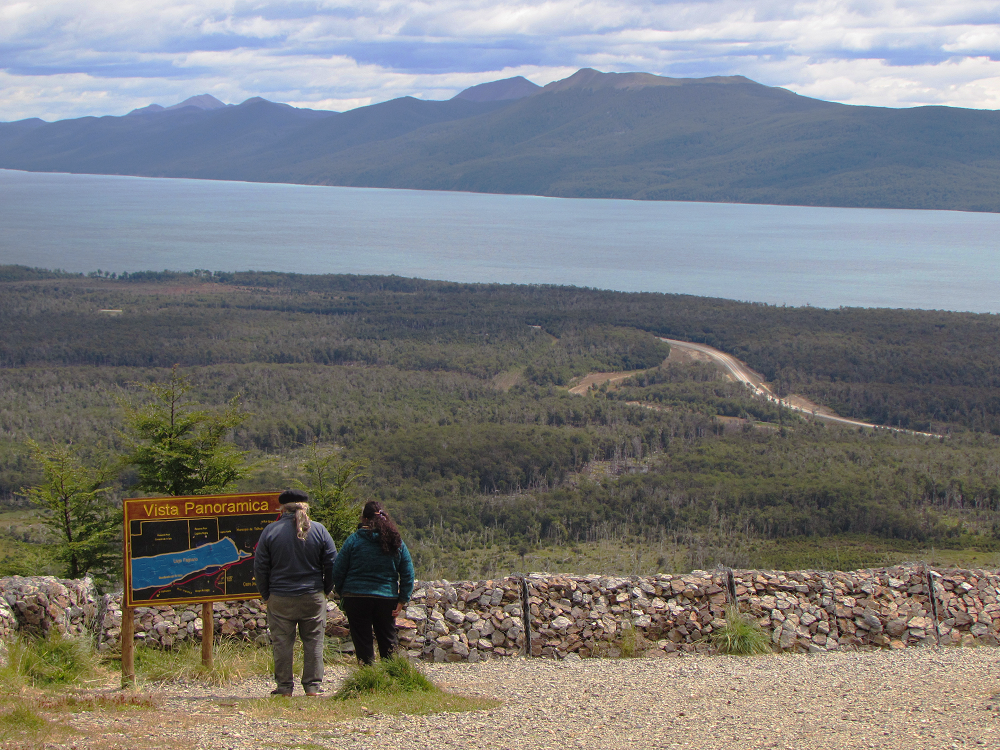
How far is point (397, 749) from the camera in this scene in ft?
22.1

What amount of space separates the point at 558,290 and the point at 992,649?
11287 cm

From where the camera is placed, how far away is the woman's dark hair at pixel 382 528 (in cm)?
796

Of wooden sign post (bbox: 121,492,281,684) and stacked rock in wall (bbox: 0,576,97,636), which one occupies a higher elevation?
wooden sign post (bbox: 121,492,281,684)

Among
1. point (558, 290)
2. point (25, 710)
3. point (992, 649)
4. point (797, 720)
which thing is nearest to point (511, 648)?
point (797, 720)

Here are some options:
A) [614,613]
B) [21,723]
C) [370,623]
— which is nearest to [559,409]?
[614,613]

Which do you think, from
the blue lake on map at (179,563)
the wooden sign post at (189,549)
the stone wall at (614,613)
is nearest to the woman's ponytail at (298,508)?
the wooden sign post at (189,549)

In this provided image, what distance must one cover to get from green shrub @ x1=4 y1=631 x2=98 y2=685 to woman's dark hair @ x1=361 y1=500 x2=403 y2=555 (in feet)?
10.8

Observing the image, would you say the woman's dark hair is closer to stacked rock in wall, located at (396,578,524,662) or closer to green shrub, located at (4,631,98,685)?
stacked rock in wall, located at (396,578,524,662)

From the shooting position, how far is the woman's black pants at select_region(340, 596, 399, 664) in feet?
26.8

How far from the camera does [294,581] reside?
25.9ft

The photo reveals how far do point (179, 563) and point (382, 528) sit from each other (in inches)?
78.6

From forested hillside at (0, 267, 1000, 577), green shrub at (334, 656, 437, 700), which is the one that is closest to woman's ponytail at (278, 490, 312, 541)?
green shrub at (334, 656, 437, 700)

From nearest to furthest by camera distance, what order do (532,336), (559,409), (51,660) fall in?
(51,660) → (559,409) → (532,336)

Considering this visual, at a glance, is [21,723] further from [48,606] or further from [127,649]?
[48,606]
